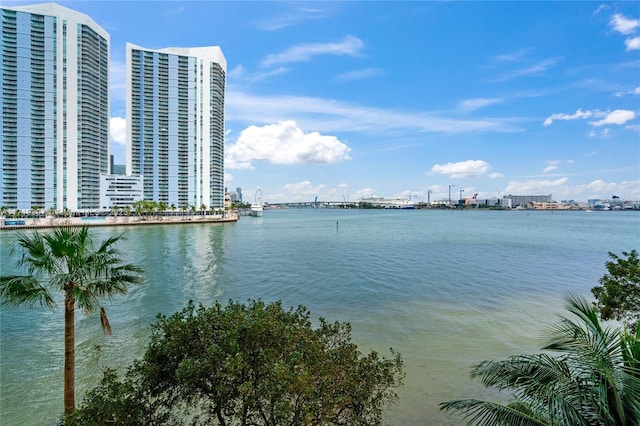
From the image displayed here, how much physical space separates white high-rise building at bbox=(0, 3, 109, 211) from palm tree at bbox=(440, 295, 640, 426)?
3904 inches

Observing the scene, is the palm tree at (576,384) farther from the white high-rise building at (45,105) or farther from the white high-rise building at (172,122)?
the white high-rise building at (172,122)

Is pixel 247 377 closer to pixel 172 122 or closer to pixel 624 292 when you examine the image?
pixel 624 292

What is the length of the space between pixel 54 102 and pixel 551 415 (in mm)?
103794

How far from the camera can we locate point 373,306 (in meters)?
18.4

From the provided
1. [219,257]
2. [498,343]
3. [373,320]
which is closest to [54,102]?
[219,257]

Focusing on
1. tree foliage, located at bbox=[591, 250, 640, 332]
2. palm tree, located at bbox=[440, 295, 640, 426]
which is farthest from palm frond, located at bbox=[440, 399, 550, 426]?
tree foliage, located at bbox=[591, 250, 640, 332]

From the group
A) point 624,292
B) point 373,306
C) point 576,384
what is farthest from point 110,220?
point 576,384

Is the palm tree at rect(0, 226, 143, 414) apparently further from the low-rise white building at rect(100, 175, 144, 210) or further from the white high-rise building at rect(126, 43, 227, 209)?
the white high-rise building at rect(126, 43, 227, 209)

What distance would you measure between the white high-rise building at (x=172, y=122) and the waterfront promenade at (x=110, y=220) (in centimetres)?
815

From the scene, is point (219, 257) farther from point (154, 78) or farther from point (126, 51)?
point (126, 51)

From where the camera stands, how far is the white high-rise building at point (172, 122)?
3885 inches

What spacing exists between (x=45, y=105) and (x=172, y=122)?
30.3m

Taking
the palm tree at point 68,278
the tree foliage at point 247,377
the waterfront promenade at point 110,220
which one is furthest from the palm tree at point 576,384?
the waterfront promenade at point 110,220

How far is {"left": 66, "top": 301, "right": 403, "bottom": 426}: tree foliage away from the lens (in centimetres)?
452
